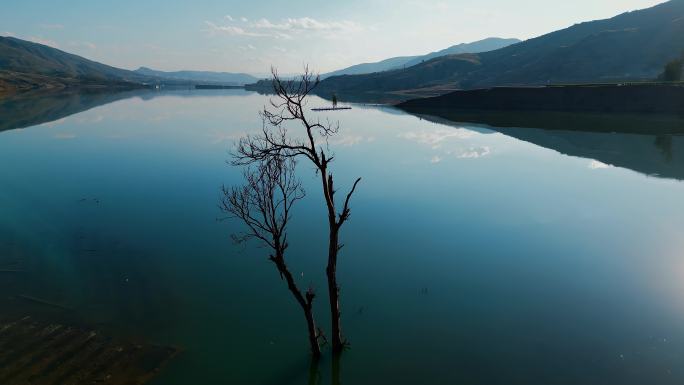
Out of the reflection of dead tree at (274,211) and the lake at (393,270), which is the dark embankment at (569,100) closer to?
the lake at (393,270)

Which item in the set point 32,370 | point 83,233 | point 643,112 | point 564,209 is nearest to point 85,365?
point 32,370

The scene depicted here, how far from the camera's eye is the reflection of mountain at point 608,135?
172ft

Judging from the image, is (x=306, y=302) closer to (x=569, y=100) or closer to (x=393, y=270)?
(x=393, y=270)

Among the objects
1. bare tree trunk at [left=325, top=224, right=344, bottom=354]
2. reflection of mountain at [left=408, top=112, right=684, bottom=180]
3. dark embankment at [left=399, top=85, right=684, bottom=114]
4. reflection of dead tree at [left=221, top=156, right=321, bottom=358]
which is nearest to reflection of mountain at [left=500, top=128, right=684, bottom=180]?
reflection of mountain at [left=408, top=112, right=684, bottom=180]

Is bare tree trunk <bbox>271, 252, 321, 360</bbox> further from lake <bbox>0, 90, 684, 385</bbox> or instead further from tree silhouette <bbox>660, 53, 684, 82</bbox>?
tree silhouette <bbox>660, 53, 684, 82</bbox>

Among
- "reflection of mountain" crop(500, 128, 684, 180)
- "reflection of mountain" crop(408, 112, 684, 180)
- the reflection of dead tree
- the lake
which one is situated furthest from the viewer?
"reflection of mountain" crop(408, 112, 684, 180)

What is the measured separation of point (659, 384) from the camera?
47.4 ft

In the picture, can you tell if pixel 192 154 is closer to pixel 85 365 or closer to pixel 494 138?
pixel 85 365

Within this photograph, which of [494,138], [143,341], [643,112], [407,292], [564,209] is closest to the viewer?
[143,341]

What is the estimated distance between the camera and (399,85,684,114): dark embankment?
99.3m

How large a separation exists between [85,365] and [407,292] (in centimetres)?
1340

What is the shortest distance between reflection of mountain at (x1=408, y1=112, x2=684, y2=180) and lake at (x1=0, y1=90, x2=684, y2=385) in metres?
5.34

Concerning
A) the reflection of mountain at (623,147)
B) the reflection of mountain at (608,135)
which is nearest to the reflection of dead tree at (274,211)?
the reflection of mountain at (623,147)

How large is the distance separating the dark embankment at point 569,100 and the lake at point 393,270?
66843mm
